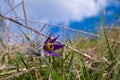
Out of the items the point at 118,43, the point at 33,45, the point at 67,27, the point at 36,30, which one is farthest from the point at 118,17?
the point at 33,45

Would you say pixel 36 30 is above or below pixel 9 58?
above

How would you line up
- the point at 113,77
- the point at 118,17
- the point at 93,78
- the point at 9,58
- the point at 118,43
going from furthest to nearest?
the point at 118,17, the point at 118,43, the point at 9,58, the point at 93,78, the point at 113,77

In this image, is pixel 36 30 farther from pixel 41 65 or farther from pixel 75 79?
pixel 75 79

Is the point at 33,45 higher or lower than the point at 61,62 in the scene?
higher

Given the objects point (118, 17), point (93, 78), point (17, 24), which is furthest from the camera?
point (118, 17)

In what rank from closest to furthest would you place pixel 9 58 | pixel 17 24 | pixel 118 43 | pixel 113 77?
pixel 113 77 → pixel 17 24 → pixel 9 58 → pixel 118 43

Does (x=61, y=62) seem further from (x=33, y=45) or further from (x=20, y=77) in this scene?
(x=33, y=45)

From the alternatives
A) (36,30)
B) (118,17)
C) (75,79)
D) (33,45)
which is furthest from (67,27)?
(118,17)

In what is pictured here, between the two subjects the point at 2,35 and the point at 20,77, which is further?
the point at 2,35

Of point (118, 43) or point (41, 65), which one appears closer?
point (41, 65)
